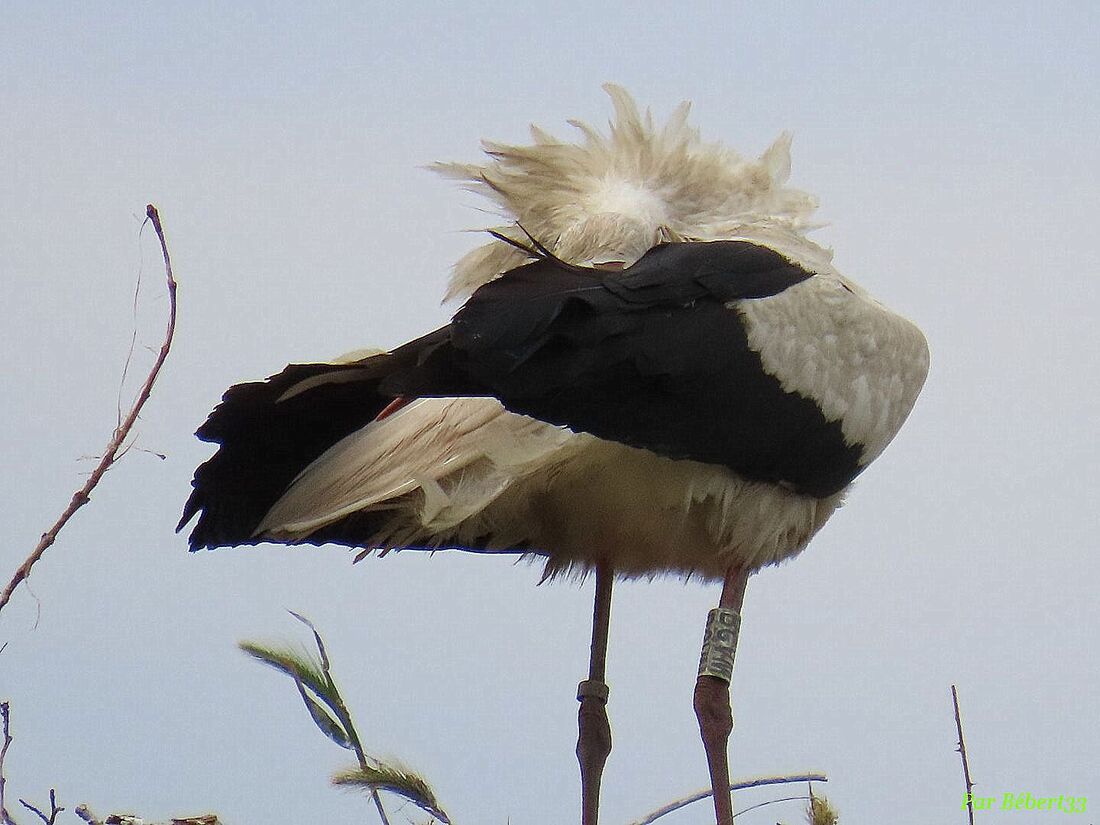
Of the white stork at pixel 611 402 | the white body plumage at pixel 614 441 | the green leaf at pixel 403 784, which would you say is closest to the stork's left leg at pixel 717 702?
the white stork at pixel 611 402

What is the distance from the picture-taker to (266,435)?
4414 mm

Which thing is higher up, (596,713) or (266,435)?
(266,435)

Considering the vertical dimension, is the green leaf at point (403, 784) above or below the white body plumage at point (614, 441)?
below

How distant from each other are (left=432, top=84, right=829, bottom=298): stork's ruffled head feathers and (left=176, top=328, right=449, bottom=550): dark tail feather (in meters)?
0.62

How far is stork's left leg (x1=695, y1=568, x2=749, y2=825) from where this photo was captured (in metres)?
4.66

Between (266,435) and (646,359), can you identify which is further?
(266,435)

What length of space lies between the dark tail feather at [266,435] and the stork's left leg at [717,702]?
112 cm

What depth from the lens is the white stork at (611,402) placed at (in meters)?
3.85

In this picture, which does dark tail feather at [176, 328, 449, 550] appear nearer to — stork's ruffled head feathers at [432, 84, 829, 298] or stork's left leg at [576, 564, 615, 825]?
stork's ruffled head feathers at [432, 84, 829, 298]

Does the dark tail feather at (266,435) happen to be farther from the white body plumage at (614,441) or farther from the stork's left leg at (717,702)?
the stork's left leg at (717,702)

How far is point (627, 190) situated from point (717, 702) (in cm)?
146

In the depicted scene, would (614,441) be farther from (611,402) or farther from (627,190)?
(627,190)

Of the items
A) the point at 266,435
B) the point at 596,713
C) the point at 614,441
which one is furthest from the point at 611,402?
the point at 596,713

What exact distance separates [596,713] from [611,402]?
1.58 meters
